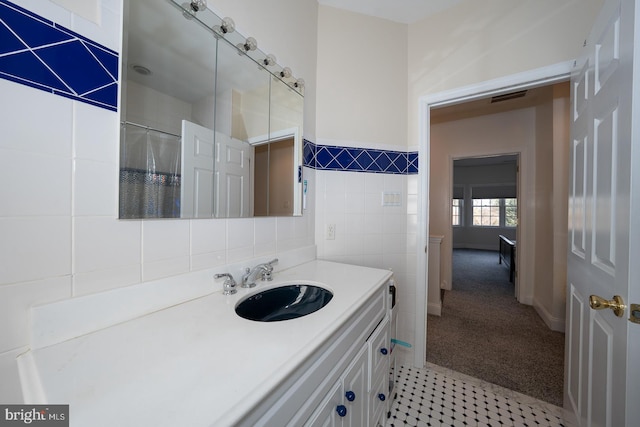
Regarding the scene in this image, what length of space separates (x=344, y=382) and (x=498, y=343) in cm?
195

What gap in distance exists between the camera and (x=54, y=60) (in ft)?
1.89

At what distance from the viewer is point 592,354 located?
2.93 feet

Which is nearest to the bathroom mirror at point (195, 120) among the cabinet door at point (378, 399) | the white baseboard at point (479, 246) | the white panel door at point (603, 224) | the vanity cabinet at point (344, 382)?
the vanity cabinet at point (344, 382)

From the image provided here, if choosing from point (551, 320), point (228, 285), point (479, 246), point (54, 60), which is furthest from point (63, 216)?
point (479, 246)

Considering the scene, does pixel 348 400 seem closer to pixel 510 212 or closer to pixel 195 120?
pixel 195 120

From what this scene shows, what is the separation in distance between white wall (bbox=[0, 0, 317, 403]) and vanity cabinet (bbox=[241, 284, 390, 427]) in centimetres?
56

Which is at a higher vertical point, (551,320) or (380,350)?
(380,350)

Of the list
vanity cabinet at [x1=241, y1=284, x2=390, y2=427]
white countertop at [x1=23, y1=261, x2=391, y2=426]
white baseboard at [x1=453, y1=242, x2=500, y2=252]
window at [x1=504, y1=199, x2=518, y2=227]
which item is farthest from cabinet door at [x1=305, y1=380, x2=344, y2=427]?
window at [x1=504, y1=199, x2=518, y2=227]

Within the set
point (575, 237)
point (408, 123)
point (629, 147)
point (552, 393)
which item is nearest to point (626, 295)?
point (629, 147)

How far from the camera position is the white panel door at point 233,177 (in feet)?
3.30

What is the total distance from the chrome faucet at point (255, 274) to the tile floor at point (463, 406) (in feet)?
3.50

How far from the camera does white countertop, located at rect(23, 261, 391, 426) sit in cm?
37

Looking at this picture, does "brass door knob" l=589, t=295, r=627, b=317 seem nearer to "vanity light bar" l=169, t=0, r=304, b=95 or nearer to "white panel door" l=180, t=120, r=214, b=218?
"white panel door" l=180, t=120, r=214, b=218

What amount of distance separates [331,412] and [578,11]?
2.22m
